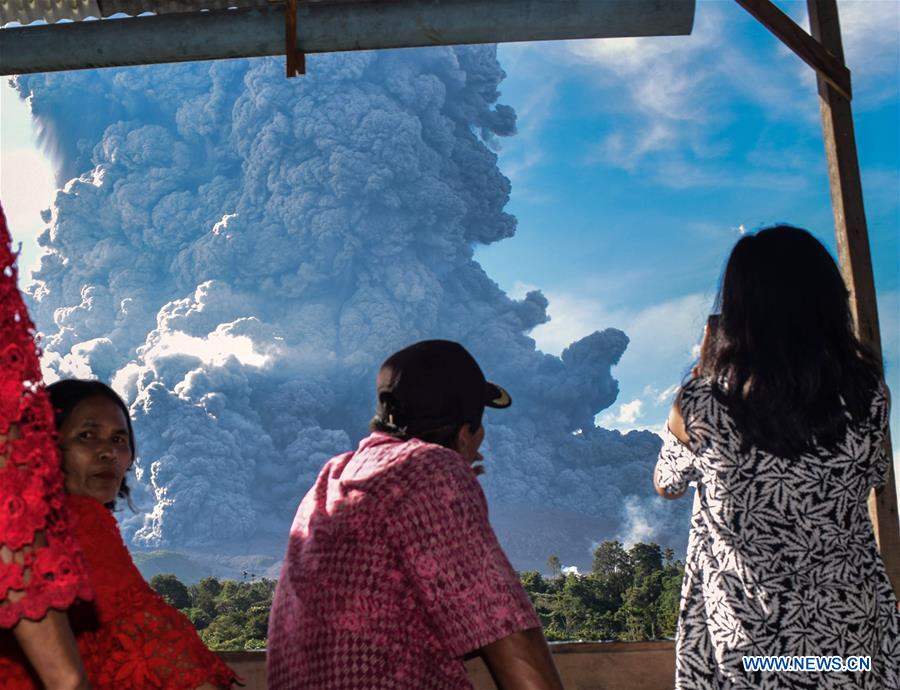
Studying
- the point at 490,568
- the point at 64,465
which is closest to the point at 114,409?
the point at 64,465

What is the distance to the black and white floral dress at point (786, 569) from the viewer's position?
120 centimetres

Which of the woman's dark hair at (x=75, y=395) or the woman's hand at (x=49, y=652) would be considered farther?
the woman's dark hair at (x=75, y=395)

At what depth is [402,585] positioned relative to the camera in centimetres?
109

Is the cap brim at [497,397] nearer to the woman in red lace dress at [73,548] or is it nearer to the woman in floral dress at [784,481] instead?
the woman in floral dress at [784,481]

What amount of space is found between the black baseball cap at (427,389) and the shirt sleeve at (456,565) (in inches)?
5.0

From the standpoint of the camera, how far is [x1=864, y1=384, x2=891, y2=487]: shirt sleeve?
125cm

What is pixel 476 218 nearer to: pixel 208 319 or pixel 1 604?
pixel 208 319

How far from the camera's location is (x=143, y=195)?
38875mm

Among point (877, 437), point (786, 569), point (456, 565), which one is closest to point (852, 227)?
point (877, 437)

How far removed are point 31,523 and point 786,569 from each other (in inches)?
36.6

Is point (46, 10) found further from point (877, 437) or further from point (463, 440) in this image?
point (877, 437)

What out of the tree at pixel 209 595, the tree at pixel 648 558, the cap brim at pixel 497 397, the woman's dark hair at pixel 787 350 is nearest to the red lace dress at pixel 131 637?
the cap brim at pixel 497 397

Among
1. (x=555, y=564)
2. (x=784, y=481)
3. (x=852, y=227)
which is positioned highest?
(x=555, y=564)

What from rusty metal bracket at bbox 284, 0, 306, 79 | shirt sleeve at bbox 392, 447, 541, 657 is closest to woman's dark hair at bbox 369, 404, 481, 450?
shirt sleeve at bbox 392, 447, 541, 657
